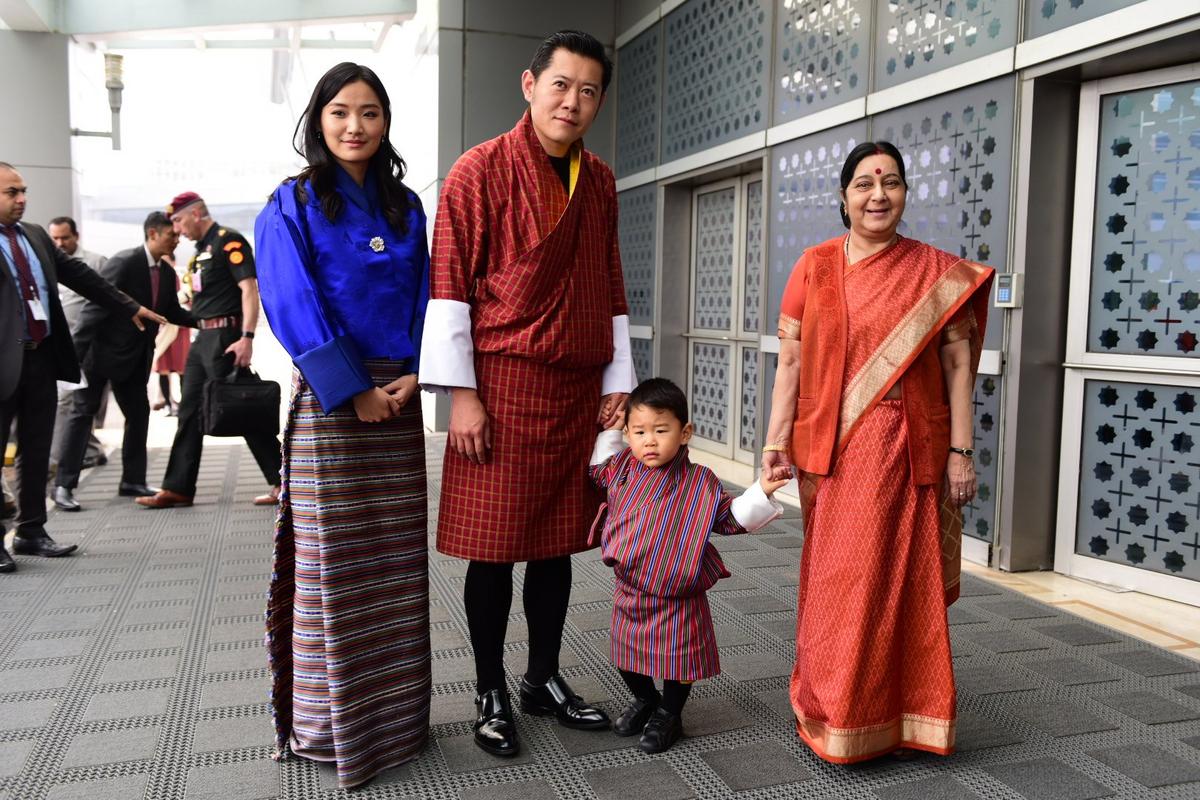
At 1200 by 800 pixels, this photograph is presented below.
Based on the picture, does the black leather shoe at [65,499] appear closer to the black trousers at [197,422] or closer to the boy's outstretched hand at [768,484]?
the black trousers at [197,422]

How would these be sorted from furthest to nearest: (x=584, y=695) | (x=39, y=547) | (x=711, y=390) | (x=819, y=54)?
1. (x=711, y=390)
2. (x=819, y=54)
3. (x=39, y=547)
4. (x=584, y=695)

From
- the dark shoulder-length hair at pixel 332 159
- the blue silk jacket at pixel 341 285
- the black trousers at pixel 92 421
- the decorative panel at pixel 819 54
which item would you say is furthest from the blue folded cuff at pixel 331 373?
the black trousers at pixel 92 421

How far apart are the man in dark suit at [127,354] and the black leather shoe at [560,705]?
3540 mm

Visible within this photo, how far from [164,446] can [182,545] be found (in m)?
3.40

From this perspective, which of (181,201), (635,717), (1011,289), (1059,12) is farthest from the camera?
(181,201)

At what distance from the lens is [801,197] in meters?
5.09

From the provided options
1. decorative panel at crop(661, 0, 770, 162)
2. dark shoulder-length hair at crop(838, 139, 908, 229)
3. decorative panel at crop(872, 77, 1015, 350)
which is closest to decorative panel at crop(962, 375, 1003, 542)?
decorative panel at crop(872, 77, 1015, 350)

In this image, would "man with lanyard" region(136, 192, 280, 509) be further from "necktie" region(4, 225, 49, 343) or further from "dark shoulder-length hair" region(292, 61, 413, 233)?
"dark shoulder-length hair" region(292, 61, 413, 233)

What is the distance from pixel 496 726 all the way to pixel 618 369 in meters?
0.87

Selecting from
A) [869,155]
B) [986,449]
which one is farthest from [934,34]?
[869,155]

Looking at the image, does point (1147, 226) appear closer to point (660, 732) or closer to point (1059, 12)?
point (1059, 12)

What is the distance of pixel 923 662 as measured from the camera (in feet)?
6.98

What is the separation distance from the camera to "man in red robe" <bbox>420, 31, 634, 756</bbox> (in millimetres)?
2053

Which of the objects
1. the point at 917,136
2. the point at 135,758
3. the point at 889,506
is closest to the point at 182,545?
the point at 135,758
